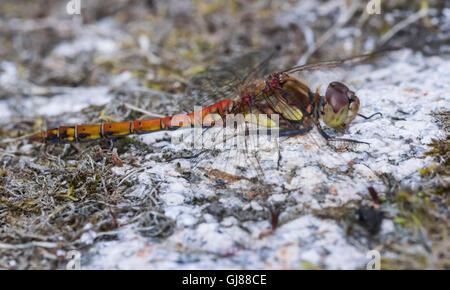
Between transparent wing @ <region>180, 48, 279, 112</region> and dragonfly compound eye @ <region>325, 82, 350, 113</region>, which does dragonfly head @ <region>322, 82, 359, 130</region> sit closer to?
dragonfly compound eye @ <region>325, 82, 350, 113</region>

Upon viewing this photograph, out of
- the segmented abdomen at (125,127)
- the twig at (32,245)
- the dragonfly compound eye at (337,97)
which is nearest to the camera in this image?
the twig at (32,245)

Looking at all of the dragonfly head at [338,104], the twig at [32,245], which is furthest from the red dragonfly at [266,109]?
the twig at [32,245]

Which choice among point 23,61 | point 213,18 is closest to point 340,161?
point 213,18

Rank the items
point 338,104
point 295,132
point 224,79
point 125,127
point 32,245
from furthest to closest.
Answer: point 224,79, point 125,127, point 295,132, point 338,104, point 32,245

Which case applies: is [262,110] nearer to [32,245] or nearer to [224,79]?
[224,79]

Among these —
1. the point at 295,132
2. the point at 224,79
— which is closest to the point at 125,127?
the point at 224,79

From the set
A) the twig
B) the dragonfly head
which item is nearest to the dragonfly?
the dragonfly head

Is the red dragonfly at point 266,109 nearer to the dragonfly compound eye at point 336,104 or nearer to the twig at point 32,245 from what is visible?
the dragonfly compound eye at point 336,104
